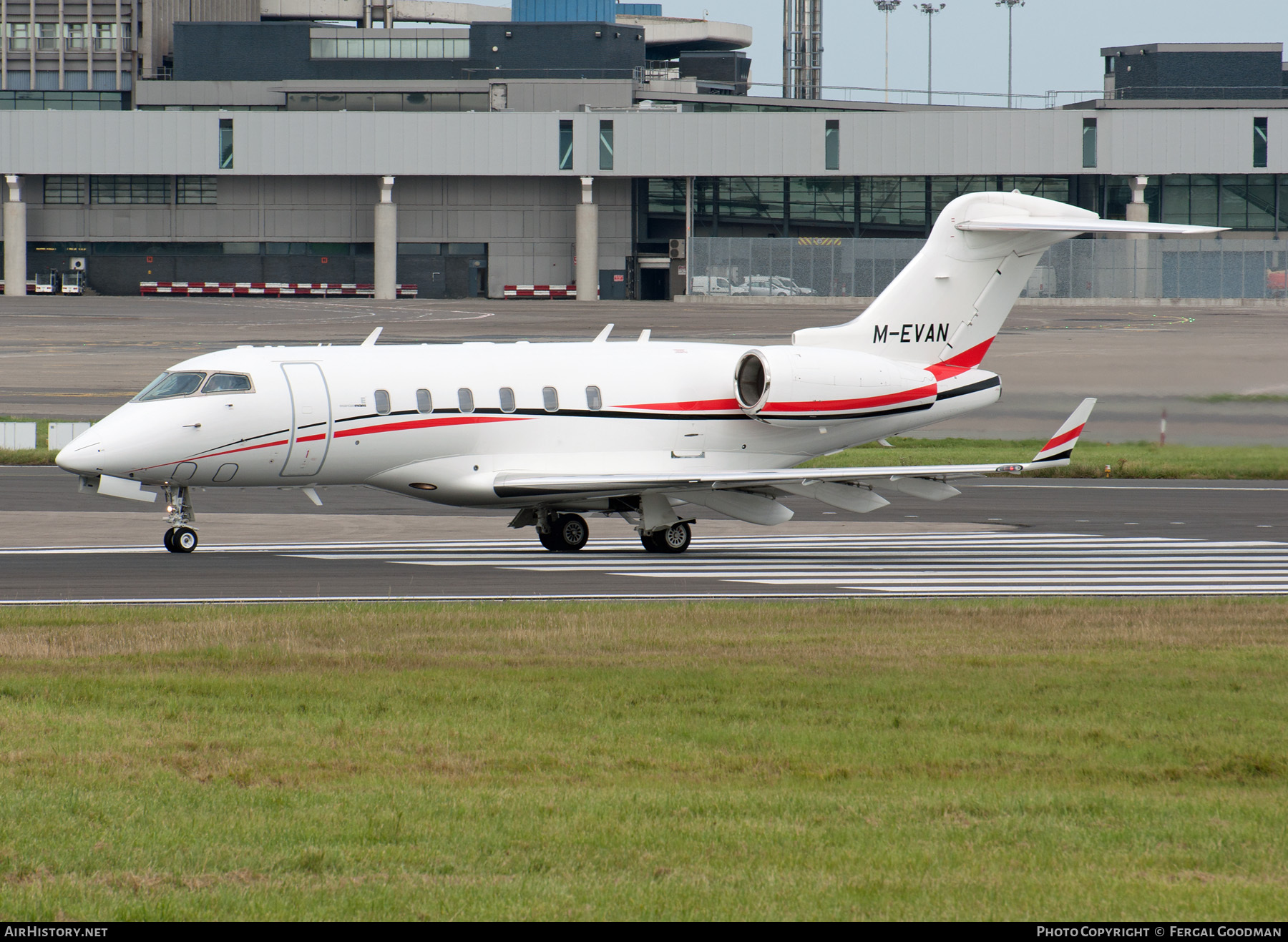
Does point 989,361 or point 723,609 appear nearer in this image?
point 723,609

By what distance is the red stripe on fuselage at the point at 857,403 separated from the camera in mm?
25594

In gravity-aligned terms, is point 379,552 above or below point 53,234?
below

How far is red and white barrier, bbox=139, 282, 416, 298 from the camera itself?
98500 millimetres

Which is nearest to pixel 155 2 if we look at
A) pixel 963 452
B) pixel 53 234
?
pixel 53 234

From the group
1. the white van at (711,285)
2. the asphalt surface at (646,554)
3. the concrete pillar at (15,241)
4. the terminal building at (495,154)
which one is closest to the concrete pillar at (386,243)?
the terminal building at (495,154)

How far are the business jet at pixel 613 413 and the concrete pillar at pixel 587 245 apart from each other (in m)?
69.8

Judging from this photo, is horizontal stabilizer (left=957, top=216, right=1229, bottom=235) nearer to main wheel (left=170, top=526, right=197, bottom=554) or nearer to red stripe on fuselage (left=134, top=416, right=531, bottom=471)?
red stripe on fuselage (left=134, top=416, right=531, bottom=471)

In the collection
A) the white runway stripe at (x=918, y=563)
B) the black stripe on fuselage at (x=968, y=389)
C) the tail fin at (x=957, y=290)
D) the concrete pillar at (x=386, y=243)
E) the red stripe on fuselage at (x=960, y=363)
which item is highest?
the concrete pillar at (x=386, y=243)

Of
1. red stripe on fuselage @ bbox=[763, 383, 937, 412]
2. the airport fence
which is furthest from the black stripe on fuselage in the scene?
the airport fence

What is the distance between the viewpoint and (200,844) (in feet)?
26.4

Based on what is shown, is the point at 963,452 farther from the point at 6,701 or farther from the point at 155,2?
the point at 155,2

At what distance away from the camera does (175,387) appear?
2300 centimetres

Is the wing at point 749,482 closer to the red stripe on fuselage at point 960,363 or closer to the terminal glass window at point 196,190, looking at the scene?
the red stripe on fuselage at point 960,363
